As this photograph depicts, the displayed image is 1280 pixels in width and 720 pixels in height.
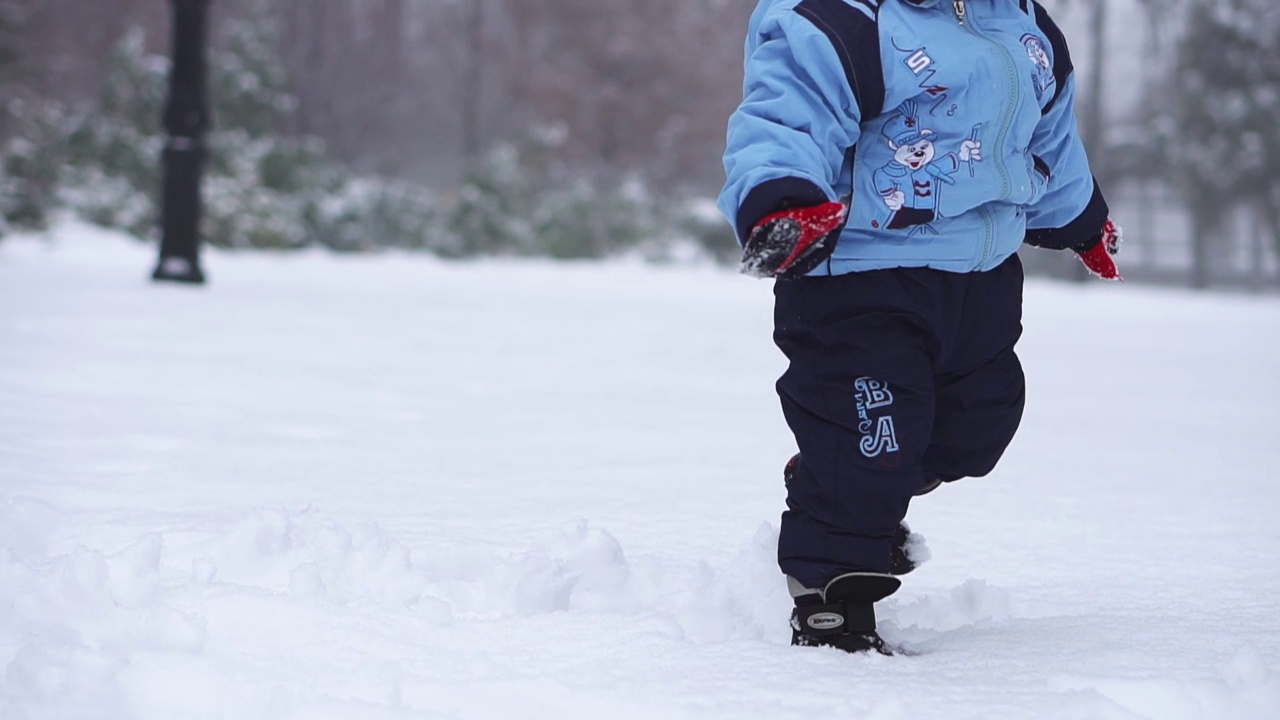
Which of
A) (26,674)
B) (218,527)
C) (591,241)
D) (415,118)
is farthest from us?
(415,118)

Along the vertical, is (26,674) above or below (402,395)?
above

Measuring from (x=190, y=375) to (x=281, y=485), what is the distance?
79.6 inches

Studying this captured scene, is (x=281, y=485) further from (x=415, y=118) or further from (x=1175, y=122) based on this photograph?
(x=415, y=118)

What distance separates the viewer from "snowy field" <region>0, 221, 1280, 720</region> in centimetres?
167

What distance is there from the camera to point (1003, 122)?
2.12m

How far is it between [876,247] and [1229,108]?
24340mm

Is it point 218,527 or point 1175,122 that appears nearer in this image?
point 218,527

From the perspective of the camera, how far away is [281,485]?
3.16 m

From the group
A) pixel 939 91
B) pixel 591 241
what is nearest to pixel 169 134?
pixel 939 91

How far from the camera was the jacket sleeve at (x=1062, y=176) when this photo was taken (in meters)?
2.36

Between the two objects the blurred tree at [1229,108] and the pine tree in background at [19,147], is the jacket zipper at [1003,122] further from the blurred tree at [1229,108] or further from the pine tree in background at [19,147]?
the blurred tree at [1229,108]

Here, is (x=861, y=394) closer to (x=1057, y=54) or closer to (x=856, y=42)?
(x=856, y=42)

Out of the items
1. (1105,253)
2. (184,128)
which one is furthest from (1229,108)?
(1105,253)

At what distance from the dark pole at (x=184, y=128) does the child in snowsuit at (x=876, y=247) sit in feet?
23.0
